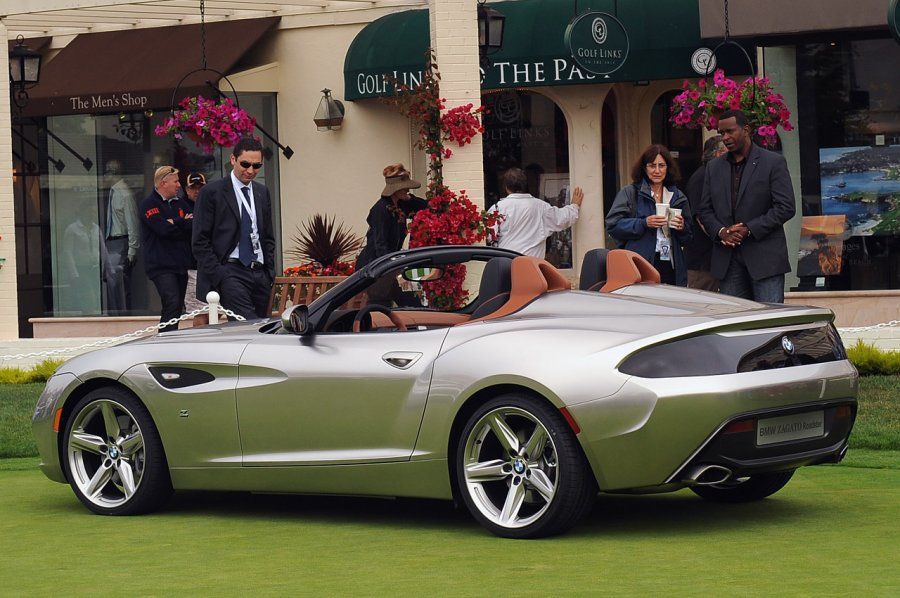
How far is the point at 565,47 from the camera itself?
18297mm

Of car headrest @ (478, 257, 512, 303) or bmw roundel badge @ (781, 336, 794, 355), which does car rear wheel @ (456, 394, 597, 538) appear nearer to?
car headrest @ (478, 257, 512, 303)

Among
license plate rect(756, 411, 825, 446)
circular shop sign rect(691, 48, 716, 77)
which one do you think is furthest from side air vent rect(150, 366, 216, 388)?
circular shop sign rect(691, 48, 716, 77)

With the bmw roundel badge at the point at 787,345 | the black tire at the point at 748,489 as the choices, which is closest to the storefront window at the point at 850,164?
the black tire at the point at 748,489

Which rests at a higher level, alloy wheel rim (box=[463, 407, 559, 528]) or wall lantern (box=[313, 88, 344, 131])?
wall lantern (box=[313, 88, 344, 131])

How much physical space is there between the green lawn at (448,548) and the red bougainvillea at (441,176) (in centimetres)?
594

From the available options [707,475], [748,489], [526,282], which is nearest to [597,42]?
[748,489]

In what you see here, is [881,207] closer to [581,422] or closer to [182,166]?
[182,166]

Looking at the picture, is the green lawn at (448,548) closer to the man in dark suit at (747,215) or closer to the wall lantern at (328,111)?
the man in dark suit at (747,215)

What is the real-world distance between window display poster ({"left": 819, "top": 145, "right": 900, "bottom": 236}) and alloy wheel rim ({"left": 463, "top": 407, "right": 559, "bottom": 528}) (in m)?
11.9

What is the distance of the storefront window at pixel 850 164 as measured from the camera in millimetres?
17812

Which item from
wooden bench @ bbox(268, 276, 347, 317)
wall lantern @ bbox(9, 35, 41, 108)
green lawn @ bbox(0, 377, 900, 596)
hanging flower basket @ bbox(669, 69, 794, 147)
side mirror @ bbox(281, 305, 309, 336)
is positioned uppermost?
wall lantern @ bbox(9, 35, 41, 108)

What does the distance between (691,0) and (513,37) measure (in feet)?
6.85

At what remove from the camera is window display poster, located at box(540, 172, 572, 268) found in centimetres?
2067

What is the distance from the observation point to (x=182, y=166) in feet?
72.5
